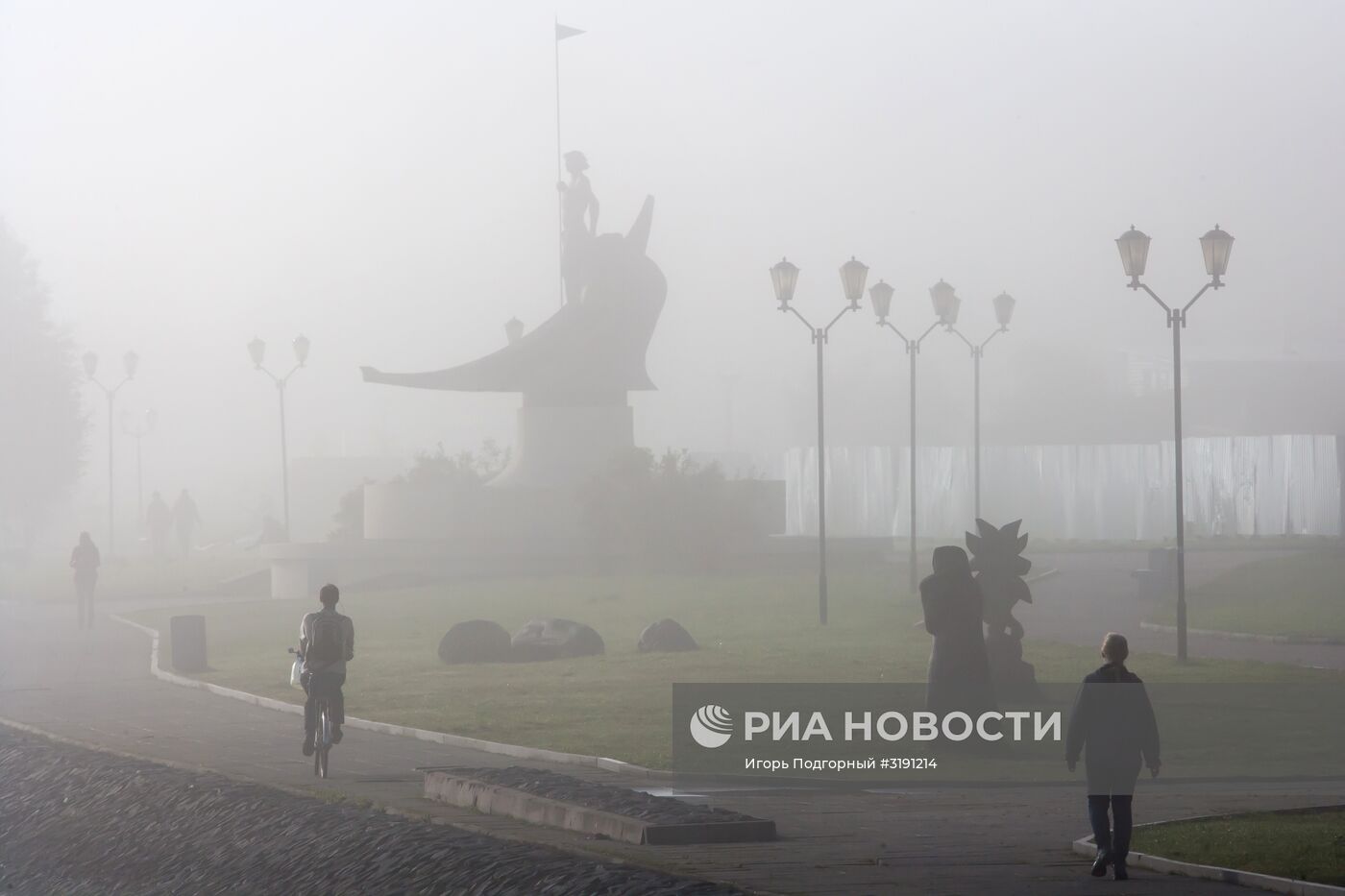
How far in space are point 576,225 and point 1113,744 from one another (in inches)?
1523

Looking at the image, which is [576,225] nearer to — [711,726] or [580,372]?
[580,372]

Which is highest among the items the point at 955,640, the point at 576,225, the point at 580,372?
the point at 576,225

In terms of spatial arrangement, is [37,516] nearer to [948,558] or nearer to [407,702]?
[407,702]

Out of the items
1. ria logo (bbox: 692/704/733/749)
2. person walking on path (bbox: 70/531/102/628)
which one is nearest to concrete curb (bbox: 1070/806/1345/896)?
ria logo (bbox: 692/704/733/749)

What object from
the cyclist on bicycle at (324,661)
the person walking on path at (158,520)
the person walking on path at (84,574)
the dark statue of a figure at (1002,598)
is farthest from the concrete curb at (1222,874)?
the person walking on path at (158,520)

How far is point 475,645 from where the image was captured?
21.2m

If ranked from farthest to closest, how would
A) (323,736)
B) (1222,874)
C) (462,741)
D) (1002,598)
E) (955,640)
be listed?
(1002,598) < (462,741) < (955,640) < (323,736) < (1222,874)

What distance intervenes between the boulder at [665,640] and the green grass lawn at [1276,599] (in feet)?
22.7

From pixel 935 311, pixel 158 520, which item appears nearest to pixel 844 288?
pixel 935 311

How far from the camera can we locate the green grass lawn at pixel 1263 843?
303 inches

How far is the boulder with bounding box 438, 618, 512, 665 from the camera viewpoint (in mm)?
21062

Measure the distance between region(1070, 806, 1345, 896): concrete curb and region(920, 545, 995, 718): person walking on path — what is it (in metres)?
4.69

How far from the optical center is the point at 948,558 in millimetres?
13500

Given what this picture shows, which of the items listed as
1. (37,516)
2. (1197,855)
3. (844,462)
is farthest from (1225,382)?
(1197,855)
